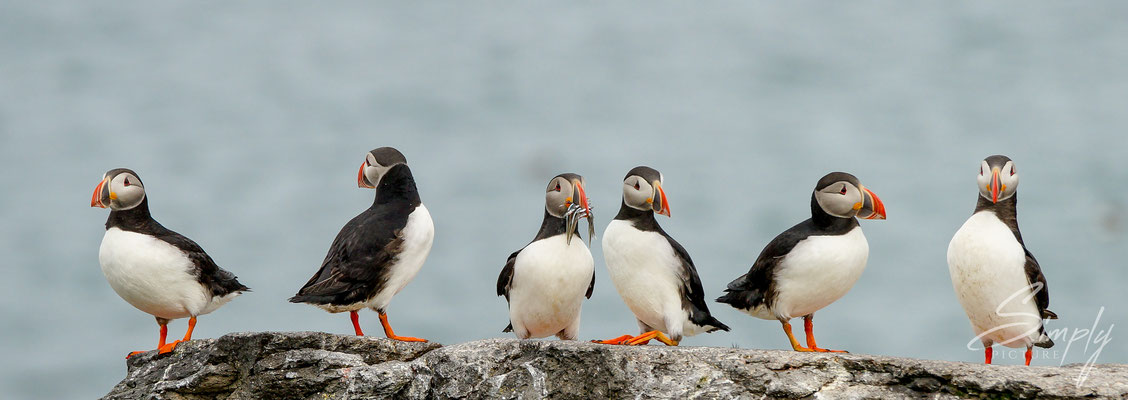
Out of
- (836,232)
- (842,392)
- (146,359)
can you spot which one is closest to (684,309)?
(836,232)

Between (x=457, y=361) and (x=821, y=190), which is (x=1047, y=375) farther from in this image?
(x=457, y=361)

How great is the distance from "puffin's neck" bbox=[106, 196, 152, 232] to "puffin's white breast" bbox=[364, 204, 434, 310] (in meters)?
1.81

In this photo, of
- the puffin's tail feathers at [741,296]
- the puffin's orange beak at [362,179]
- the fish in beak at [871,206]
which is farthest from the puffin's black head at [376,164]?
the fish in beak at [871,206]

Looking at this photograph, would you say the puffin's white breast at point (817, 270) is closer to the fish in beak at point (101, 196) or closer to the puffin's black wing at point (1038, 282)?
the puffin's black wing at point (1038, 282)

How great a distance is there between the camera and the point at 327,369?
21.8 ft

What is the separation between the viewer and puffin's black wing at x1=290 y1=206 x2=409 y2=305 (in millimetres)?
7504

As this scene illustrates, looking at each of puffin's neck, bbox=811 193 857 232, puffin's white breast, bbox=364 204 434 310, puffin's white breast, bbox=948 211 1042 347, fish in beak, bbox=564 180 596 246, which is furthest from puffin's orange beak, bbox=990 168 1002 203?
puffin's white breast, bbox=364 204 434 310

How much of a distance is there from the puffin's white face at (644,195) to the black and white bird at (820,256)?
2.89 ft

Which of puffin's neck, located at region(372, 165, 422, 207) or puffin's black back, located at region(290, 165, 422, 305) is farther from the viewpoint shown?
puffin's neck, located at region(372, 165, 422, 207)

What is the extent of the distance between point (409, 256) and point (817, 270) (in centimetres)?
283

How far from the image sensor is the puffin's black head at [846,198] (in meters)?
7.61

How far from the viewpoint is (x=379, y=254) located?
25.1ft

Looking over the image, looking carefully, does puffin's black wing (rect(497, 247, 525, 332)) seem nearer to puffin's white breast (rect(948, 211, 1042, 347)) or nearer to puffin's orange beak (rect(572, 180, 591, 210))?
puffin's orange beak (rect(572, 180, 591, 210))

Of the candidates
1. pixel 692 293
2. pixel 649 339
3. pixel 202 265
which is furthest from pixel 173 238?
pixel 692 293
